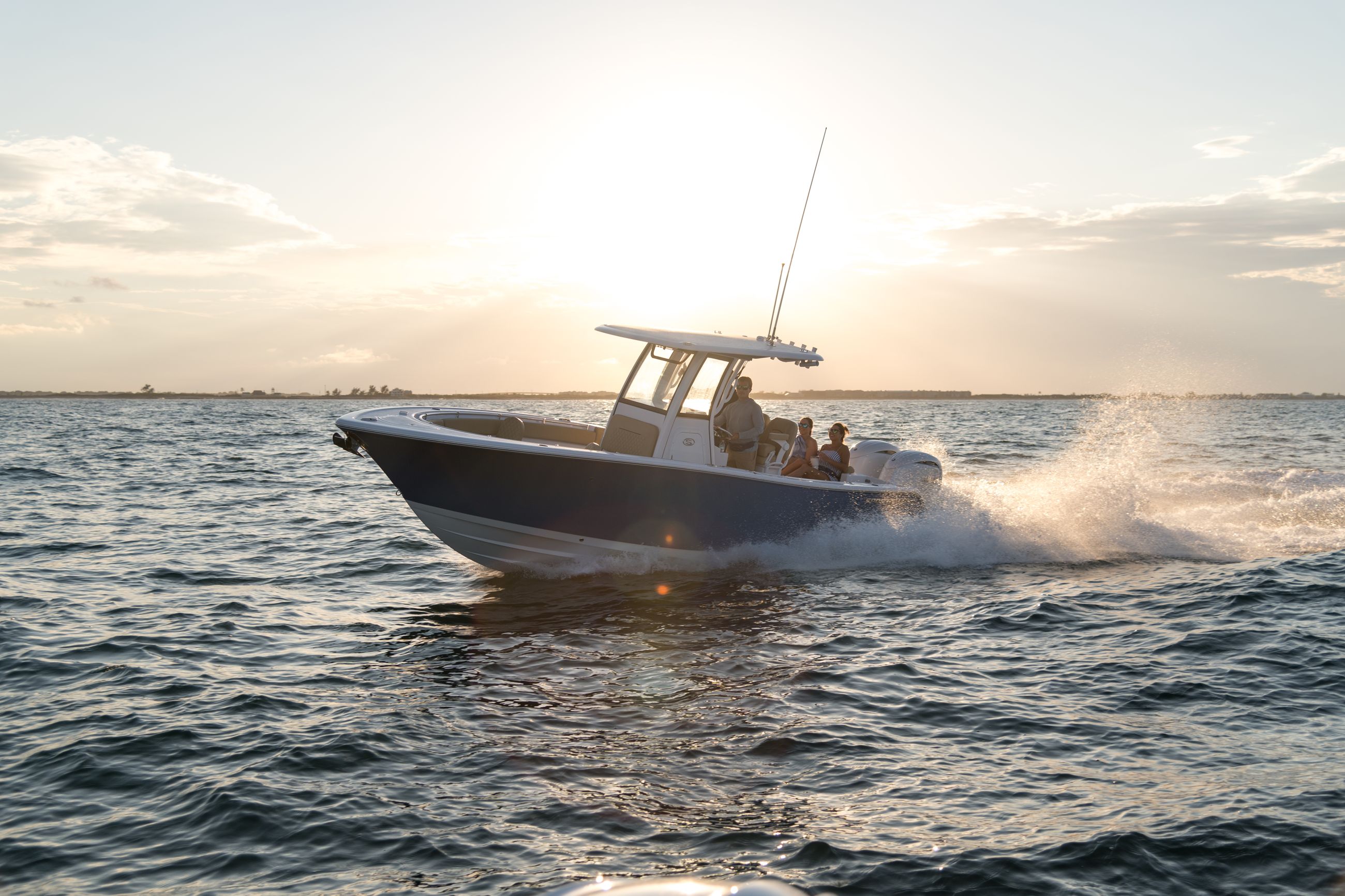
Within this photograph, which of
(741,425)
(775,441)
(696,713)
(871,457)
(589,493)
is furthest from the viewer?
(871,457)

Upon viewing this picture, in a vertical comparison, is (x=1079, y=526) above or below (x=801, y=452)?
below

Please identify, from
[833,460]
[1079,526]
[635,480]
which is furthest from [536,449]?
[1079,526]

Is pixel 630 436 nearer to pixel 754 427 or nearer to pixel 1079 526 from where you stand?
pixel 754 427

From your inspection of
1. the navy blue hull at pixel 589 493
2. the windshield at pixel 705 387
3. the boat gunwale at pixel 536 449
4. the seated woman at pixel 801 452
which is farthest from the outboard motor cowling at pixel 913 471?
the windshield at pixel 705 387

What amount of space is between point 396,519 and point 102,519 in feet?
15.3

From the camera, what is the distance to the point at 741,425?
11.5m

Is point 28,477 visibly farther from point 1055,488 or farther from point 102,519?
point 1055,488

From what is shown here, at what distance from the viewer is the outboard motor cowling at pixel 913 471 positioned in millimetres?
12875

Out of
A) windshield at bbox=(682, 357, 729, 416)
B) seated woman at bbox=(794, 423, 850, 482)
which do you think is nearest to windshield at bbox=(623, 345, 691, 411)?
windshield at bbox=(682, 357, 729, 416)

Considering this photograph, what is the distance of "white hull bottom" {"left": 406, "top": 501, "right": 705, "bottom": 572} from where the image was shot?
34.9 feet

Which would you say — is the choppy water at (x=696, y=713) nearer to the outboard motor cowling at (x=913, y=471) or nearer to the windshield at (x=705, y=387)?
the outboard motor cowling at (x=913, y=471)

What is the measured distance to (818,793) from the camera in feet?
17.1

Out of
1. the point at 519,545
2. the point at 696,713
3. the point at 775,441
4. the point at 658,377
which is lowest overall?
the point at 696,713

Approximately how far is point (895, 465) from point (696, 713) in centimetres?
732
